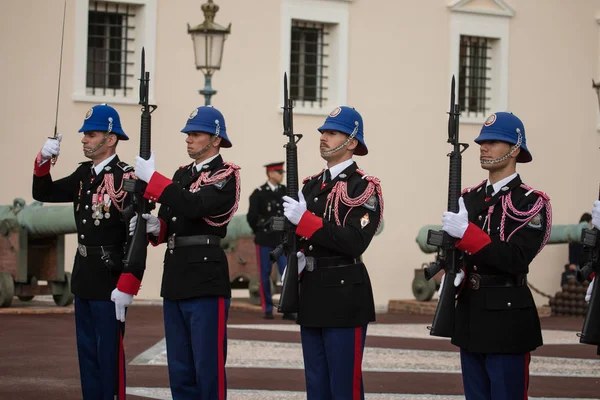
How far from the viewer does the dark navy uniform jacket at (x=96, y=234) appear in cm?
792

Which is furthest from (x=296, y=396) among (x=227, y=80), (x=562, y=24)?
(x=562, y=24)

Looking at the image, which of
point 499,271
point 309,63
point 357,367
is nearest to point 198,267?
point 357,367

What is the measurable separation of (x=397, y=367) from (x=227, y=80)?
30.0ft

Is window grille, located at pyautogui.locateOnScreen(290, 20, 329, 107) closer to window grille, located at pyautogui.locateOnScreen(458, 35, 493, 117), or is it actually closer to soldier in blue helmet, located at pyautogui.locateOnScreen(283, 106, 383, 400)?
window grille, located at pyautogui.locateOnScreen(458, 35, 493, 117)

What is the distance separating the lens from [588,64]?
941 inches

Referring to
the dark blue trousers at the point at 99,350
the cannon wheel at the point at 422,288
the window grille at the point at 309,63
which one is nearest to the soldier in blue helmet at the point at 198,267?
the dark blue trousers at the point at 99,350

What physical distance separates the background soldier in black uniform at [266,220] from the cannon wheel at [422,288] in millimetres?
3080

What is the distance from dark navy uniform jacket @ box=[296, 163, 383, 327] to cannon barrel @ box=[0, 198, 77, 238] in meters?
8.51

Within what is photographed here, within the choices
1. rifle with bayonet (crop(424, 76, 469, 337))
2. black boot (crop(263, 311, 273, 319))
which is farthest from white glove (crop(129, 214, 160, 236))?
Answer: black boot (crop(263, 311, 273, 319))

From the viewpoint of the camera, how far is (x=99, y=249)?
8.00 meters

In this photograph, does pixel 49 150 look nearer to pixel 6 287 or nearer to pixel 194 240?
pixel 194 240

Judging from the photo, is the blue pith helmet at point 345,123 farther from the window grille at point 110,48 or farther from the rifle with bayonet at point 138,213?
the window grille at point 110,48

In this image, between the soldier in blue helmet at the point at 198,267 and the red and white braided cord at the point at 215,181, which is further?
the red and white braided cord at the point at 215,181

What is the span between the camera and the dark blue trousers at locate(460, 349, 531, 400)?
6695mm
